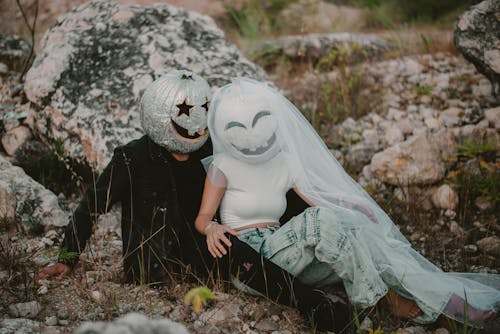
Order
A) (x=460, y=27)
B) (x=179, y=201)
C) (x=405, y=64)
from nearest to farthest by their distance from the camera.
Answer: (x=179, y=201), (x=460, y=27), (x=405, y=64)

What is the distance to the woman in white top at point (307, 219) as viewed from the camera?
275 centimetres

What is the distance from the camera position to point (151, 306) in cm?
268

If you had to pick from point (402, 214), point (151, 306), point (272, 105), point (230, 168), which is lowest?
point (402, 214)

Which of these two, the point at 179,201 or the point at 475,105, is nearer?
the point at 179,201

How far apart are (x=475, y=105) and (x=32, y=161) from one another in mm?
4316

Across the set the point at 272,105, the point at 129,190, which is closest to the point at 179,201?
the point at 129,190

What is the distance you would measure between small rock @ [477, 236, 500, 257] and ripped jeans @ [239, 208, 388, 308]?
3.77ft

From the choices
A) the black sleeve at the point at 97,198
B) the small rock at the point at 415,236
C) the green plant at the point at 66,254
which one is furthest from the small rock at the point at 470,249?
the green plant at the point at 66,254

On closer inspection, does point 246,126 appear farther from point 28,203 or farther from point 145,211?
point 28,203

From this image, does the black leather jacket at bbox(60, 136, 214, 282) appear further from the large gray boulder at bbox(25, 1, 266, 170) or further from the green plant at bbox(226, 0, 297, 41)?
the green plant at bbox(226, 0, 297, 41)

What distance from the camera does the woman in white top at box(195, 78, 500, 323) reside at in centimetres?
275

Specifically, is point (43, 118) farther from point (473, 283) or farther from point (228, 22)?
point (228, 22)

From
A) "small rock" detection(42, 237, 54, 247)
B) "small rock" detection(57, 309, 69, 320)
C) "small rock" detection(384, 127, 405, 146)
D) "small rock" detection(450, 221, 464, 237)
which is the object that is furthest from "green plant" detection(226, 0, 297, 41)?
"small rock" detection(57, 309, 69, 320)

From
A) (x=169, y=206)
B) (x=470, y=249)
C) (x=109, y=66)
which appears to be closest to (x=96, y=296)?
(x=169, y=206)
